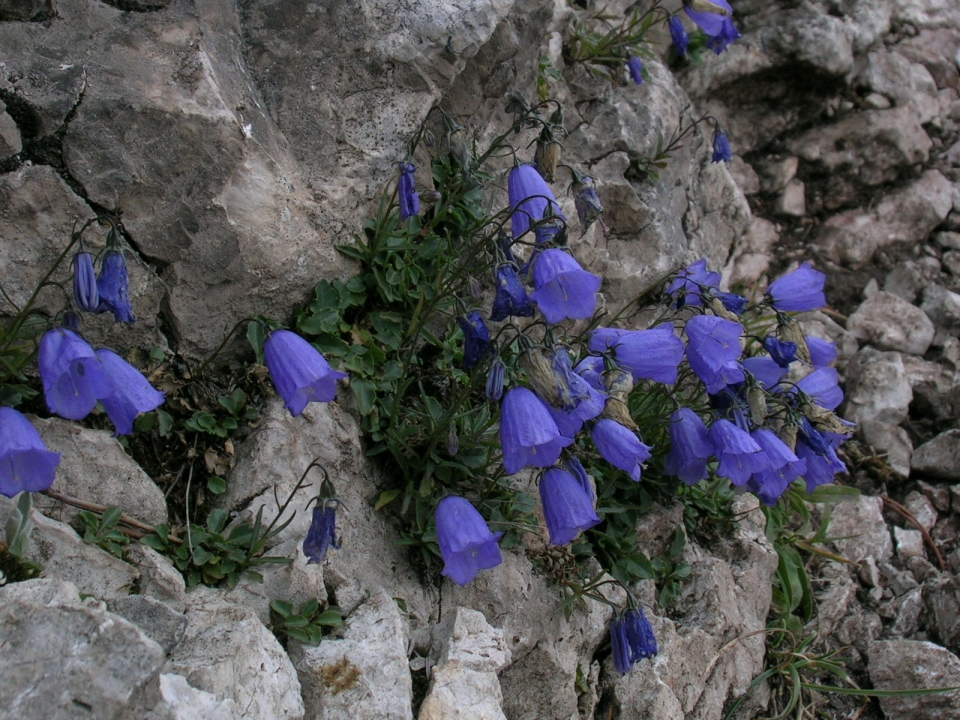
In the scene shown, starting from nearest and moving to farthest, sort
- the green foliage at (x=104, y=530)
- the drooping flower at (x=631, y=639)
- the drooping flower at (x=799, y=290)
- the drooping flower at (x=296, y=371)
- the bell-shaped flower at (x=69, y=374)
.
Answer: the bell-shaped flower at (x=69, y=374), the green foliage at (x=104, y=530), the drooping flower at (x=296, y=371), the drooping flower at (x=631, y=639), the drooping flower at (x=799, y=290)

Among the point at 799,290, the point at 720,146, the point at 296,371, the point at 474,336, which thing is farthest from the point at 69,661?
the point at 720,146

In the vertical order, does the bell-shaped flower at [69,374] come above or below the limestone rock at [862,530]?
above

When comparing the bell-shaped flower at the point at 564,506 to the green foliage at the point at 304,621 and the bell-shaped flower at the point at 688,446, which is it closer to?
the bell-shaped flower at the point at 688,446

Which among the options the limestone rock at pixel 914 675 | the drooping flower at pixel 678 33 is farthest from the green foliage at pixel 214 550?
the drooping flower at pixel 678 33

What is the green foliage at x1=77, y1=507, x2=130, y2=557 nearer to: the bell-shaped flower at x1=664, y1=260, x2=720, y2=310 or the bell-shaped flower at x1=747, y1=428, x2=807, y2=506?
the bell-shaped flower at x1=664, y1=260, x2=720, y2=310

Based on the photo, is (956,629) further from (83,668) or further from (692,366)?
(83,668)

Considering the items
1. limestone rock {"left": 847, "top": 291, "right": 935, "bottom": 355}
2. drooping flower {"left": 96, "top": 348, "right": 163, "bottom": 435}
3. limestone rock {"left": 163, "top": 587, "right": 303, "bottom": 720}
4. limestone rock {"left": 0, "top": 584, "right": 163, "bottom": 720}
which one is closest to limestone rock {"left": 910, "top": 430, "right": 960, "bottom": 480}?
limestone rock {"left": 847, "top": 291, "right": 935, "bottom": 355}
